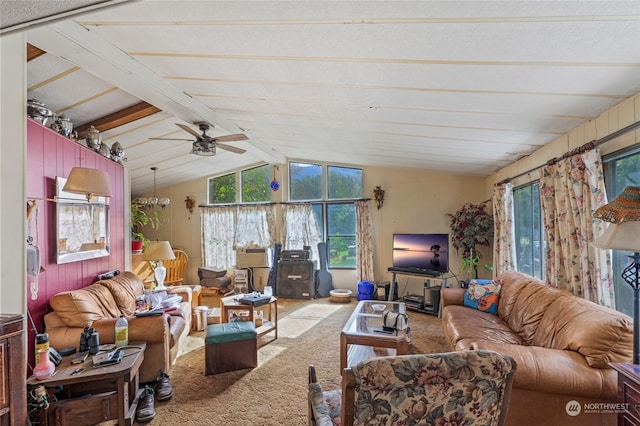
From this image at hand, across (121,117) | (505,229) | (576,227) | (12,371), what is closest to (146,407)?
(12,371)

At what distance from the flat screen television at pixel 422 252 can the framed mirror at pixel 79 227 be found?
14.1 ft

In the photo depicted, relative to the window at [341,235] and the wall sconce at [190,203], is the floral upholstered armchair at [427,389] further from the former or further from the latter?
the wall sconce at [190,203]

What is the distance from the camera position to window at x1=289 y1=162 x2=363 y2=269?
20.1ft

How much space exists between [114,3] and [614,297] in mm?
3327

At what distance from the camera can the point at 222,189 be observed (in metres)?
6.93

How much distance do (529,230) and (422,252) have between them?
1624mm

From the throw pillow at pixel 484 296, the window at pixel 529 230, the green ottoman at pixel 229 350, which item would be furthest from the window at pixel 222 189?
the window at pixel 529 230

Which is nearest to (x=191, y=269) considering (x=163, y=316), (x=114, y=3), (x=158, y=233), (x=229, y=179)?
(x=158, y=233)

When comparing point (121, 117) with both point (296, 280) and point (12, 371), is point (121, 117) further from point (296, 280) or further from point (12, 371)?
point (296, 280)

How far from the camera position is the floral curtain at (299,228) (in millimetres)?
6266

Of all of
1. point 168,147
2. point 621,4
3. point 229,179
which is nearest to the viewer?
point 621,4

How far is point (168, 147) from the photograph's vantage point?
4.71 m

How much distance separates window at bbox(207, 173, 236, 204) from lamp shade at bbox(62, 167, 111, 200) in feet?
15.0

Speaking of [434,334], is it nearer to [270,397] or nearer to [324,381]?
[324,381]
